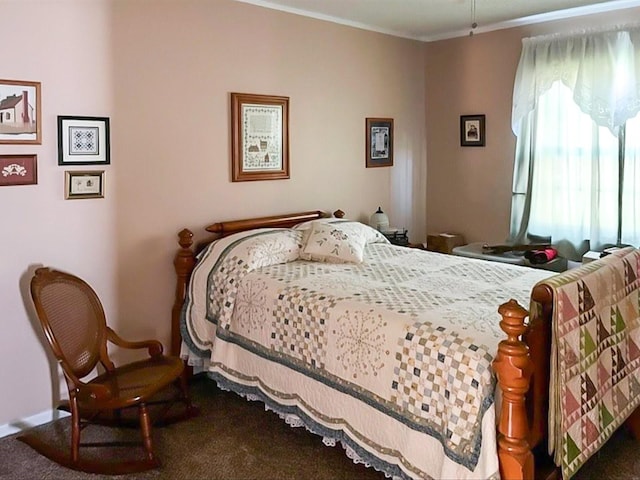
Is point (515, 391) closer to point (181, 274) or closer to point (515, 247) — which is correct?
point (181, 274)

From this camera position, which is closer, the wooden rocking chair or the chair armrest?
the wooden rocking chair

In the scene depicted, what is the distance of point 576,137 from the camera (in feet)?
13.7

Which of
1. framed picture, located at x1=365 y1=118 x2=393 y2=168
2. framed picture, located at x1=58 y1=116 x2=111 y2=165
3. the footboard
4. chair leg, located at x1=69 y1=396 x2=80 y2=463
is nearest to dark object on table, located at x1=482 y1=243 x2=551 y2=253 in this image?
framed picture, located at x1=365 y1=118 x2=393 y2=168

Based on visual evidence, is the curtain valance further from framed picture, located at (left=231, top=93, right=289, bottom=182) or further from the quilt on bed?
framed picture, located at (left=231, top=93, right=289, bottom=182)

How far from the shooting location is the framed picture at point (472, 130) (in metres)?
4.79

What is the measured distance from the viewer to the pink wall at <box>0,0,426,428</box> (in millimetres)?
2984

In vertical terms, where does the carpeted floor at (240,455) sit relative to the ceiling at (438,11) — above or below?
below

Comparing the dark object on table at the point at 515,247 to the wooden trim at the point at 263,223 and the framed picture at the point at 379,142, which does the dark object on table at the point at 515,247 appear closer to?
the framed picture at the point at 379,142

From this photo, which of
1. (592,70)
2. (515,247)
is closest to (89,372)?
(515,247)

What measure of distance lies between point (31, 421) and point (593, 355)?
2.78 meters

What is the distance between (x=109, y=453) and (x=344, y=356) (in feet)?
4.10

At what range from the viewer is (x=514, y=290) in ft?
9.59

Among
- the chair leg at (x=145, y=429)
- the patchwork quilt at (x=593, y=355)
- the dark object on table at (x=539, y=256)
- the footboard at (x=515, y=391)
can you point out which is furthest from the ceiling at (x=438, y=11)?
the footboard at (x=515, y=391)

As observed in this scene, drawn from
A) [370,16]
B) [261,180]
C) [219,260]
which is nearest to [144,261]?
[219,260]
